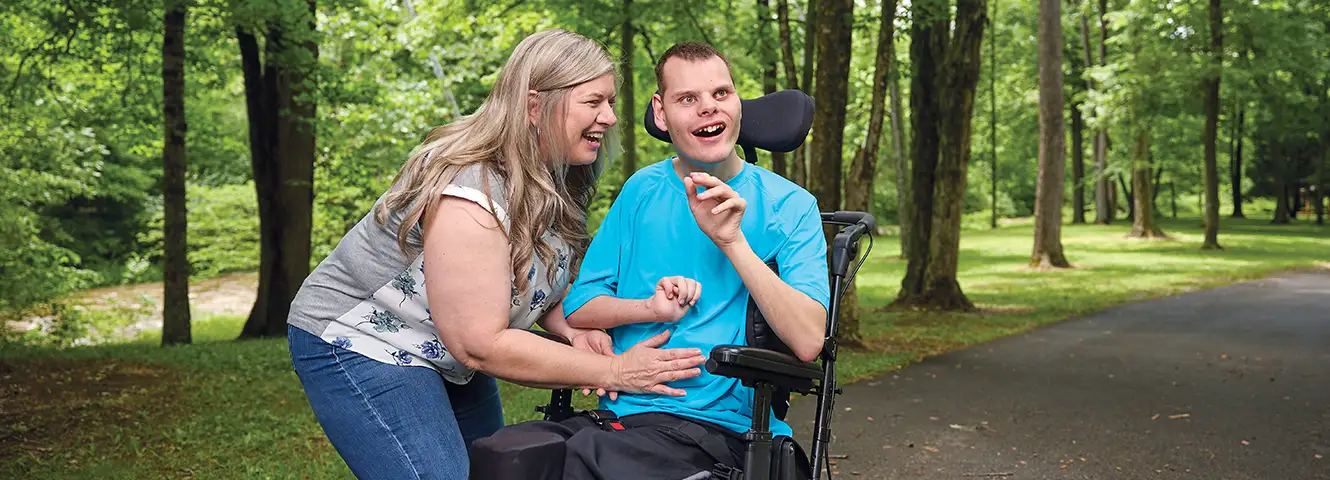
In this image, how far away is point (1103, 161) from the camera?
140ft

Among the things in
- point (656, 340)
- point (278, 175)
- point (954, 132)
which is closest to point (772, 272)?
point (656, 340)

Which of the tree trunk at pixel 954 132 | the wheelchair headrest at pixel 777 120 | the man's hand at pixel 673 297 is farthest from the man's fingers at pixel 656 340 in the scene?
the tree trunk at pixel 954 132

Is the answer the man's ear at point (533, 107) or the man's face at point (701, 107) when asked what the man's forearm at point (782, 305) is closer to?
the man's face at point (701, 107)

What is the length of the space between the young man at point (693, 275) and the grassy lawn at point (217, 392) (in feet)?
10.6

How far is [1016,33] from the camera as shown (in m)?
43.8

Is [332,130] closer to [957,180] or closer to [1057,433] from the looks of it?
[957,180]

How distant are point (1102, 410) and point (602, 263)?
5.96 metres

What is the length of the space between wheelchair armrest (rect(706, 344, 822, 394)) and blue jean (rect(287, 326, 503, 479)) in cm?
65

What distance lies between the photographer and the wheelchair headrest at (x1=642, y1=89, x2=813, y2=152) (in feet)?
11.3

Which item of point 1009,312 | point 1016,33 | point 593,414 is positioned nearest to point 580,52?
point 593,414

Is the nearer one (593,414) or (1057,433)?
(593,414)

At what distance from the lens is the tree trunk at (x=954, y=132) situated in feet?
47.1

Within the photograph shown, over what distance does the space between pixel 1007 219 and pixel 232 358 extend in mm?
53964

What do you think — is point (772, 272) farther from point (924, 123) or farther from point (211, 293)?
point (211, 293)
